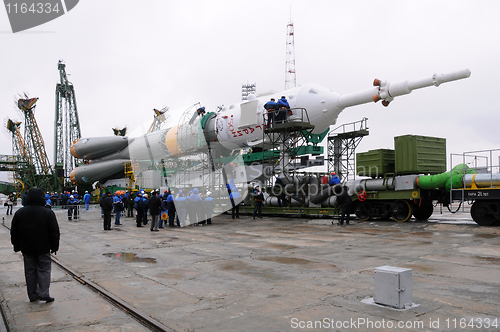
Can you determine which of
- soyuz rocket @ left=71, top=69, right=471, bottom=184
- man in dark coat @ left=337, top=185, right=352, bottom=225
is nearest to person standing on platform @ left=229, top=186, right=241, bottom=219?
soyuz rocket @ left=71, top=69, right=471, bottom=184

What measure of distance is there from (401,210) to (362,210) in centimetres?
160


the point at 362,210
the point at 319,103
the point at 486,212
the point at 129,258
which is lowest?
the point at 129,258

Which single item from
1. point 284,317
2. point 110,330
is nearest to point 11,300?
point 110,330

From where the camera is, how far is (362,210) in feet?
50.7

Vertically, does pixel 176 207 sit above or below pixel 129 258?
above

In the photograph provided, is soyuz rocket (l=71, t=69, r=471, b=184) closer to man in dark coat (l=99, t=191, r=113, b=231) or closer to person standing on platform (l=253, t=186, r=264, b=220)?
person standing on platform (l=253, t=186, r=264, b=220)

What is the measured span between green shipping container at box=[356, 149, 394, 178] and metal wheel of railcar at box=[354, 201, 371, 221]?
1.17m

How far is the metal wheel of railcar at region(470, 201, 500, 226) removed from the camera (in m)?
12.0

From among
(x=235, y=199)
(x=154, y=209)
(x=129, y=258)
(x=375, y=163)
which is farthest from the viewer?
(x=235, y=199)

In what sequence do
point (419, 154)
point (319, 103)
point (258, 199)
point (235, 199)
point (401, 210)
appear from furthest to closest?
point (235, 199) → point (258, 199) → point (319, 103) → point (401, 210) → point (419, 154)

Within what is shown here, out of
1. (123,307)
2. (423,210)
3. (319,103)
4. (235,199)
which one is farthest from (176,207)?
(123,307)

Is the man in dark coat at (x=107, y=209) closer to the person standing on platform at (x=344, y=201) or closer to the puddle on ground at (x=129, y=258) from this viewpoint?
the puddle on ground at (x=129, y=258)

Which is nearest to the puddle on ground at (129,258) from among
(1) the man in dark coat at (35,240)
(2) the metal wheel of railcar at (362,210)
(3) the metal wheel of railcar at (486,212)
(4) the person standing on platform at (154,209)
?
(1) the man in dark coat at (35,240)

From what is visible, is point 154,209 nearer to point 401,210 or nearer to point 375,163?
point 375,163
